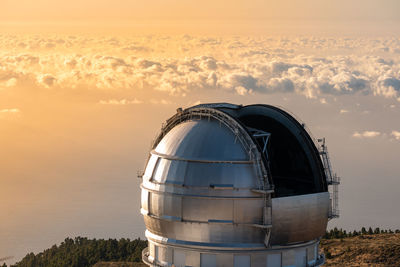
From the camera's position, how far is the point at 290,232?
3819 centimetres

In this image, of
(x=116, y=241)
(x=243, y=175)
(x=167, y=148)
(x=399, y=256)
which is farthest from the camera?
(x=116, y=241)

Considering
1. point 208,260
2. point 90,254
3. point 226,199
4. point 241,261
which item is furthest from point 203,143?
point 90,254

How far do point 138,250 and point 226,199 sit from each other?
4020 centimetres

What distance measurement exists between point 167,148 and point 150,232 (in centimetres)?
521

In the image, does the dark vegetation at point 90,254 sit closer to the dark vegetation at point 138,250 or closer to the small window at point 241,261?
the dark vegetation at point 138,250

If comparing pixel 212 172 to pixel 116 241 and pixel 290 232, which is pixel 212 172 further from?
pixel 116 241

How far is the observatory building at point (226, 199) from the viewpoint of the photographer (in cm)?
3725

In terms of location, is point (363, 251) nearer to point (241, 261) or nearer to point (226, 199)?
point (241, 261)

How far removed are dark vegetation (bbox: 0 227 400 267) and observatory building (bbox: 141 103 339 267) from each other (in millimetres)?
22127

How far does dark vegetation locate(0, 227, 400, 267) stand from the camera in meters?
62.2

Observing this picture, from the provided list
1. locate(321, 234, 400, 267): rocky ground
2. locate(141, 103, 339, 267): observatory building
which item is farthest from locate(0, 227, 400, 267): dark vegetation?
locate(141, 103, 339, 267): observatory building

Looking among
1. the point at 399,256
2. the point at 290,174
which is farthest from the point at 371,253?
the point at 290,174

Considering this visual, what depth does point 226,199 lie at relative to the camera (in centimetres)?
3703

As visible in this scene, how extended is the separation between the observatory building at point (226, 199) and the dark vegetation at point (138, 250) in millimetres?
22127
